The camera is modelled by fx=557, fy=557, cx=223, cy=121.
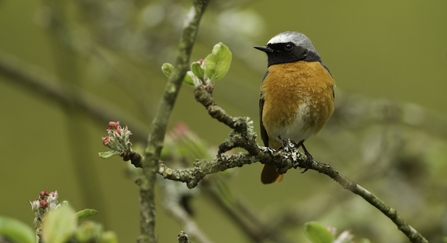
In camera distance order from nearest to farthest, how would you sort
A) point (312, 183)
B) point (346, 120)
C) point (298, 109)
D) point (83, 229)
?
1. point (83, 229)
2. point (298, 109)
3. point (346, 120)
4. point (312, 183)

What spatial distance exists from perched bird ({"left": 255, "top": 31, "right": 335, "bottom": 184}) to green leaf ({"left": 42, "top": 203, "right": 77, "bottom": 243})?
6.20 ft

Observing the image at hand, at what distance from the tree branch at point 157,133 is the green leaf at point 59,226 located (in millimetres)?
183

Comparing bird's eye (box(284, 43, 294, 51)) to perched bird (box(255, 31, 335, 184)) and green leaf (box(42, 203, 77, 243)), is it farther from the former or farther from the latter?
green leaf (box(42, 203, 77, 243))

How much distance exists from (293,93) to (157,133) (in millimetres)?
1857

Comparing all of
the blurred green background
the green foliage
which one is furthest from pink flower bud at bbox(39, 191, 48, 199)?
the blurred green background

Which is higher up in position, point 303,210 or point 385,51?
point 385,51

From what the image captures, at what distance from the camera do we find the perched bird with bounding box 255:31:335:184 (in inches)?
119

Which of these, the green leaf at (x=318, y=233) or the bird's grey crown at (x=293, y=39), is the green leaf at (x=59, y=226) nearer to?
the green leaf at (x=318, y=233)

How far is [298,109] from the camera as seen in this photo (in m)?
3.02

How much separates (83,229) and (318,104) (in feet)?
6.23

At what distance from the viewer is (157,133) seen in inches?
49.2

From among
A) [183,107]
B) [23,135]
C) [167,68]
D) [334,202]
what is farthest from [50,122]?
[167,68]

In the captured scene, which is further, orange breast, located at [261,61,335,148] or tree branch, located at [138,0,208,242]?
orange breast, located at [261,61,335,148]

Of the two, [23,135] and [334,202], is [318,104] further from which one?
[23,135]
